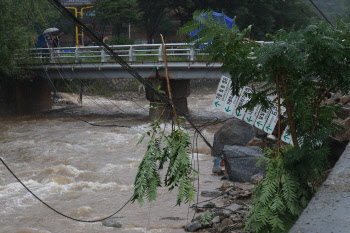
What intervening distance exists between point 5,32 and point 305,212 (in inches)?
812

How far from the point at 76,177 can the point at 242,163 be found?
4371 mm

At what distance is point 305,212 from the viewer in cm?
385

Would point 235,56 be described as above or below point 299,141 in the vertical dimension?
above

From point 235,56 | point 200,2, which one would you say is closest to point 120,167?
point 235,56

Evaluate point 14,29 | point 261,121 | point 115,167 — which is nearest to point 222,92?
point 261,121

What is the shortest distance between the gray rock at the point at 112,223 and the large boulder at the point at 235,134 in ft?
18.3

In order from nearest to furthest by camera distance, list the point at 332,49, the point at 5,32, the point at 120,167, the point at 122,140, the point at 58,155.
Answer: the point at 332,49, the point at 120,167, the point at 58,155, the point at 122,140, the point at 5,32

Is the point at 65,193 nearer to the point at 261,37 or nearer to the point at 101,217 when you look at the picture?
the point at 101,217

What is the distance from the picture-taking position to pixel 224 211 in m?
8.27

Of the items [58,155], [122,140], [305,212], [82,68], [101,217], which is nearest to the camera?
[305,212]

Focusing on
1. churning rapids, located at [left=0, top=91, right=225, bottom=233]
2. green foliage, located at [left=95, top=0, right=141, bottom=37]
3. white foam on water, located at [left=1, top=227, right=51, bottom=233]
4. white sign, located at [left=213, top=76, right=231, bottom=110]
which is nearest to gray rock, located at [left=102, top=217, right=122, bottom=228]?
churning rapids, located at [left=0, top=91, right=225, bottom=233]

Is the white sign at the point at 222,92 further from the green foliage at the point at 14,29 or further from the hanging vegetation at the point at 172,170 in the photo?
the green foliage at the point at 14,29

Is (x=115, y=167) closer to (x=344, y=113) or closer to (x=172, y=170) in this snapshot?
(x=344, y=113)

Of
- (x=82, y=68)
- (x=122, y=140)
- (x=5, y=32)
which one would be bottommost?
(x=122, y=140)
